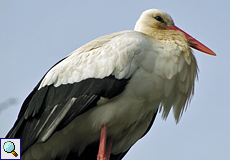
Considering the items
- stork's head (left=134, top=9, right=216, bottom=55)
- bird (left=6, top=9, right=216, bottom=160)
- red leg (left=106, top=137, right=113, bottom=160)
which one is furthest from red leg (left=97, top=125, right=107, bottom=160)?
stork's head (left=134, top=9, right=216, bottom=55)

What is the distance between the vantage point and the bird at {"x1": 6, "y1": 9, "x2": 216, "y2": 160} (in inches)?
284

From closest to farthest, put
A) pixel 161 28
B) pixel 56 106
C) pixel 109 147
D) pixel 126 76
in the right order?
pixel 126 76, pixel 56 106, pixel 109 147, pixel 161 28

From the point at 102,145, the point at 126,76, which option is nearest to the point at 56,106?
the point at 102,145

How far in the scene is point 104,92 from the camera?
7242mm

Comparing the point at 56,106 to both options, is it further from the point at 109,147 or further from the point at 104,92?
the point at 109,147

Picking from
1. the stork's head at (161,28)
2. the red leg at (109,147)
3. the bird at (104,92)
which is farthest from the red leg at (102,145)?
the stork's head at (161,28)

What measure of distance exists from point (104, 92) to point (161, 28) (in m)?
1.71

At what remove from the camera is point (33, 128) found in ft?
24.1

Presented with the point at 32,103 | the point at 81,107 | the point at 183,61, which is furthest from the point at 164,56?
the point at 32,103

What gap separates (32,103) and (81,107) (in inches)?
29.5

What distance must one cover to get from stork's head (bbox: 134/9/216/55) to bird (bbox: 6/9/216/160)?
0.16 ft

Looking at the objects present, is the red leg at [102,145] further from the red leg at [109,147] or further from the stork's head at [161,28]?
the stork's head at [161,28]

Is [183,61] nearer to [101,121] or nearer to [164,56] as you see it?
[164,56]

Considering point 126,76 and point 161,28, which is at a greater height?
point 161,28
